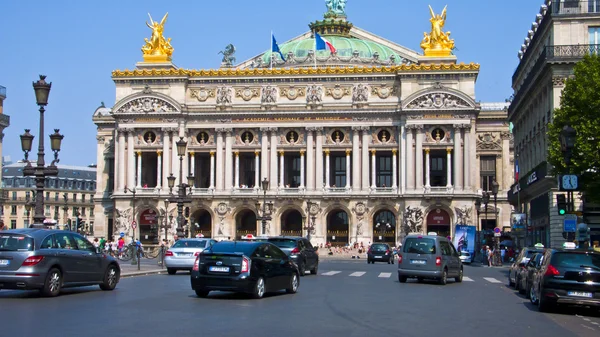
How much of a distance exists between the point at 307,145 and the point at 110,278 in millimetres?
66573

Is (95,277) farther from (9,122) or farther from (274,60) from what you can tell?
(274,60)

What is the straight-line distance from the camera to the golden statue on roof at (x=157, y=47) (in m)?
96.7

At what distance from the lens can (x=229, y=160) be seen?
93.9 m

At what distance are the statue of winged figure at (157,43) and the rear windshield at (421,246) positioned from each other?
67.0m

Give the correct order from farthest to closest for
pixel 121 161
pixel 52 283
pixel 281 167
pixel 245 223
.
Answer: pixel 245 223
pixel 121 161
pixel 281 167
pixel 52 283

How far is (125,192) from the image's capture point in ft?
308

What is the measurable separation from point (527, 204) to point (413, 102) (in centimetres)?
1887

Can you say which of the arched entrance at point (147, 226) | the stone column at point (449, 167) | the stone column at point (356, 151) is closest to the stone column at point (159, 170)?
the arched entrance at point (147, 226)

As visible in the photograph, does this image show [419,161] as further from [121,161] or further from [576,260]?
[576,260]

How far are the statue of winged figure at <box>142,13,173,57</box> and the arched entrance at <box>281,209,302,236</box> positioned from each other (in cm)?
2174

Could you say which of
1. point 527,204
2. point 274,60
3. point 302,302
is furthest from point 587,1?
point 274,60

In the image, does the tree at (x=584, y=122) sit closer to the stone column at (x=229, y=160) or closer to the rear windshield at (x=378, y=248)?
the rear windshield at (x=378, y=248)

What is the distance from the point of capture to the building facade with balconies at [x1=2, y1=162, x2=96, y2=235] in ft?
424

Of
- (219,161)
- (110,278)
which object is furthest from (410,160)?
(110,278)
